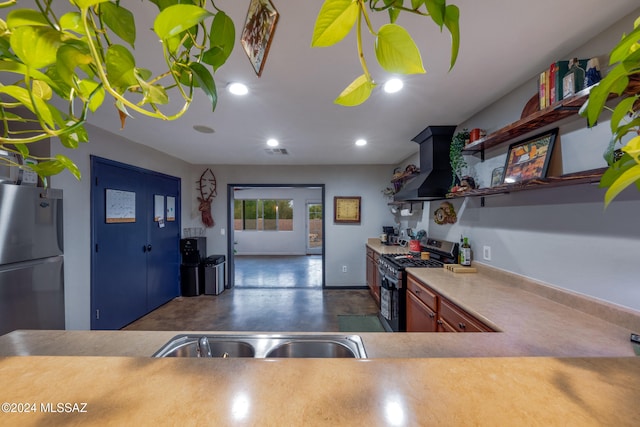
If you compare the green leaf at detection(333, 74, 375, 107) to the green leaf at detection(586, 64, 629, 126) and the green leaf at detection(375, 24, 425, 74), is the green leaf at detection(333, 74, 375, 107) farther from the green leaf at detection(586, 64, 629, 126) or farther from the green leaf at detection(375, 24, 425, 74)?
the green leaf at detection(586, 64, 629, 126)

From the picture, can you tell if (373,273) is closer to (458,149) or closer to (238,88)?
(458,149)

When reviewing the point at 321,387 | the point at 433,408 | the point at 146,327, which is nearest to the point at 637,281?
the point at 433,408

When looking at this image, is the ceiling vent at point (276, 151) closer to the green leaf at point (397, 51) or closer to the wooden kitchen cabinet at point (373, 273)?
the wooden kitchen cabinet at point (373, 273)

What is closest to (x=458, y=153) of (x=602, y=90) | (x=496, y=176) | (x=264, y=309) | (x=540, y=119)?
(x=496, y=176)

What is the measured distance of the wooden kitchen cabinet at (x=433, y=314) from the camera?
154cm

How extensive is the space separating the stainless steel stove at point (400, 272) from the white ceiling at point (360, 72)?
1.38 m

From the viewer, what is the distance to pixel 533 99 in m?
1.72

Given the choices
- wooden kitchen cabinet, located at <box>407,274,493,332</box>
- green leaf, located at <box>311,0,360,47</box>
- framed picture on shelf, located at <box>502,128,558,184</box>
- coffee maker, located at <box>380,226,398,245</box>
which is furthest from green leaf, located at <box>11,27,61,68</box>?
coffee maker, located at <box>380,226,398,245</box>

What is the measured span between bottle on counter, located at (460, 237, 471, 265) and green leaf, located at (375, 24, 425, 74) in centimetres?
248

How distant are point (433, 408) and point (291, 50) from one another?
1699 millimetres

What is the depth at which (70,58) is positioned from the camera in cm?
29

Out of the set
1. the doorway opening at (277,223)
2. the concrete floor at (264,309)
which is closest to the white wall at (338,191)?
the concrete floor at (264,309)

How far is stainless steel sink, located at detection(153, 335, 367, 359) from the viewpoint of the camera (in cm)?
104

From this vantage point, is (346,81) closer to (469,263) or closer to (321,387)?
(321,387)
